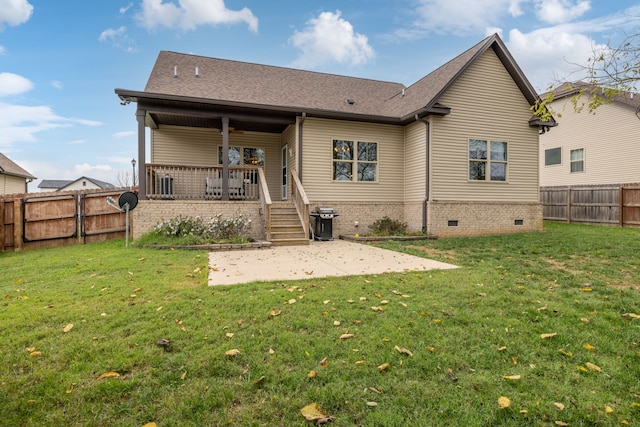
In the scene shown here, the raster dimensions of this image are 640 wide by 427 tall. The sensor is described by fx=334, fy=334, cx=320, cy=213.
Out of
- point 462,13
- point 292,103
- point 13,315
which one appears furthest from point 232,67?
point 13,315

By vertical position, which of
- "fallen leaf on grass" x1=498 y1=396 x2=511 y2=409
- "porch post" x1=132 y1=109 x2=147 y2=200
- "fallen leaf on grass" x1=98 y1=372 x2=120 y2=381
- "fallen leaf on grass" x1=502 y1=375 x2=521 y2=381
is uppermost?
"porch post" x1=132 y1=109 x2=147 y2=200

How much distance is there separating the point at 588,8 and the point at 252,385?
595 inches

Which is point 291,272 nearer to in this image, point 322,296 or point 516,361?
point 322,296

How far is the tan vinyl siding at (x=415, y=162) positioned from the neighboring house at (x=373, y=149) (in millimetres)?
37

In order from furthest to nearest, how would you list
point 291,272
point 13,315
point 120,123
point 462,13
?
1. point 120,123
2. point 462,13
3. point 291,272
4. point 13,315

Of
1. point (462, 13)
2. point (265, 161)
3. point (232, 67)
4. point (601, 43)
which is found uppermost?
point (462, 13)

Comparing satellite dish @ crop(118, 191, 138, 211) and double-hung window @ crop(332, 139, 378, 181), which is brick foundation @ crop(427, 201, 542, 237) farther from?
satellite dish @ crop(118, 191, 138, 211)

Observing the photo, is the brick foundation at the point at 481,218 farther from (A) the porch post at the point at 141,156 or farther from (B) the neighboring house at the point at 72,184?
(B) the neighboring house at the point at 72,184

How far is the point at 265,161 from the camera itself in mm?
13828

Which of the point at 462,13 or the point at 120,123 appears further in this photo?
the point at 120,123

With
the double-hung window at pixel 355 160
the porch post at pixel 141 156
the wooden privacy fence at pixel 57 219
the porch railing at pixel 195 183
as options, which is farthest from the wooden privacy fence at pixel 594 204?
the wooden privacy fence at pixel 57 219

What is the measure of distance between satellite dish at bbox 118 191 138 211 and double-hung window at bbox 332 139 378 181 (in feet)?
21.0

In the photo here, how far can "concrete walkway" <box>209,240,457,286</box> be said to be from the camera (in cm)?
552

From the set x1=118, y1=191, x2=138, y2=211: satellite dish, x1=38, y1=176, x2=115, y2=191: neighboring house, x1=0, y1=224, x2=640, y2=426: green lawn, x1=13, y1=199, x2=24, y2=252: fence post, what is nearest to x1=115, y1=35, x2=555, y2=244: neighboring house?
x1=118, y1=191, x2=138, y2=211: satellite dish
